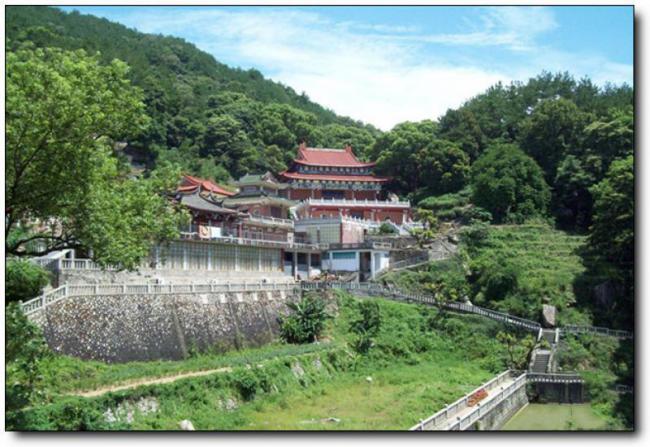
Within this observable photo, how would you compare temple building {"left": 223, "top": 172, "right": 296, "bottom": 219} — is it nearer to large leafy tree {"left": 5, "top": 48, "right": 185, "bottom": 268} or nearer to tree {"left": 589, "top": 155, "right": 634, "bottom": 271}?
tree {"left": 589, "top": 155, "right": 634, "bottom": 271}

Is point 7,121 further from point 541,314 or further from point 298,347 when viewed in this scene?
point 541,314

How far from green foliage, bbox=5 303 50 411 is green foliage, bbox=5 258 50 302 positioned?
5311 mm

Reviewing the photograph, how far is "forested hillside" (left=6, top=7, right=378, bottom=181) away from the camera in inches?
2089

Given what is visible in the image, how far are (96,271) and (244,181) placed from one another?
23.3m

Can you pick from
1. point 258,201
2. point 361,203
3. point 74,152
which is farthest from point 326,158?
point 74,152

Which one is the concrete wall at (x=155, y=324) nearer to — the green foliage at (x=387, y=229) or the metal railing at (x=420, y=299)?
the metal railing at (x=420, y=299)

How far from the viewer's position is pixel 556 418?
21.2 metres

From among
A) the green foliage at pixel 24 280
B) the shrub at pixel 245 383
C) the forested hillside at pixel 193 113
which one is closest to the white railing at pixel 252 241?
the green foliage at pixel 24 280

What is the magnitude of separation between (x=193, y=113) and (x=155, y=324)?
3981cm

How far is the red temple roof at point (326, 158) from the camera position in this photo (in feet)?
167

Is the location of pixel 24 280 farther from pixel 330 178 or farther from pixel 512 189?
pixel 330 178

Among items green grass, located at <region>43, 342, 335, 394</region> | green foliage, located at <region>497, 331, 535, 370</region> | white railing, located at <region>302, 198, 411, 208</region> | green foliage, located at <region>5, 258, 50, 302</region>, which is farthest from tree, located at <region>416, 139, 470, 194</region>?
green foliage, located at <region>5, 258, 50, 302</region>

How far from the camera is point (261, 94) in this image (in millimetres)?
77375

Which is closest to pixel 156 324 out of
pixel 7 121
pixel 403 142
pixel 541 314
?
pixel 7 121
